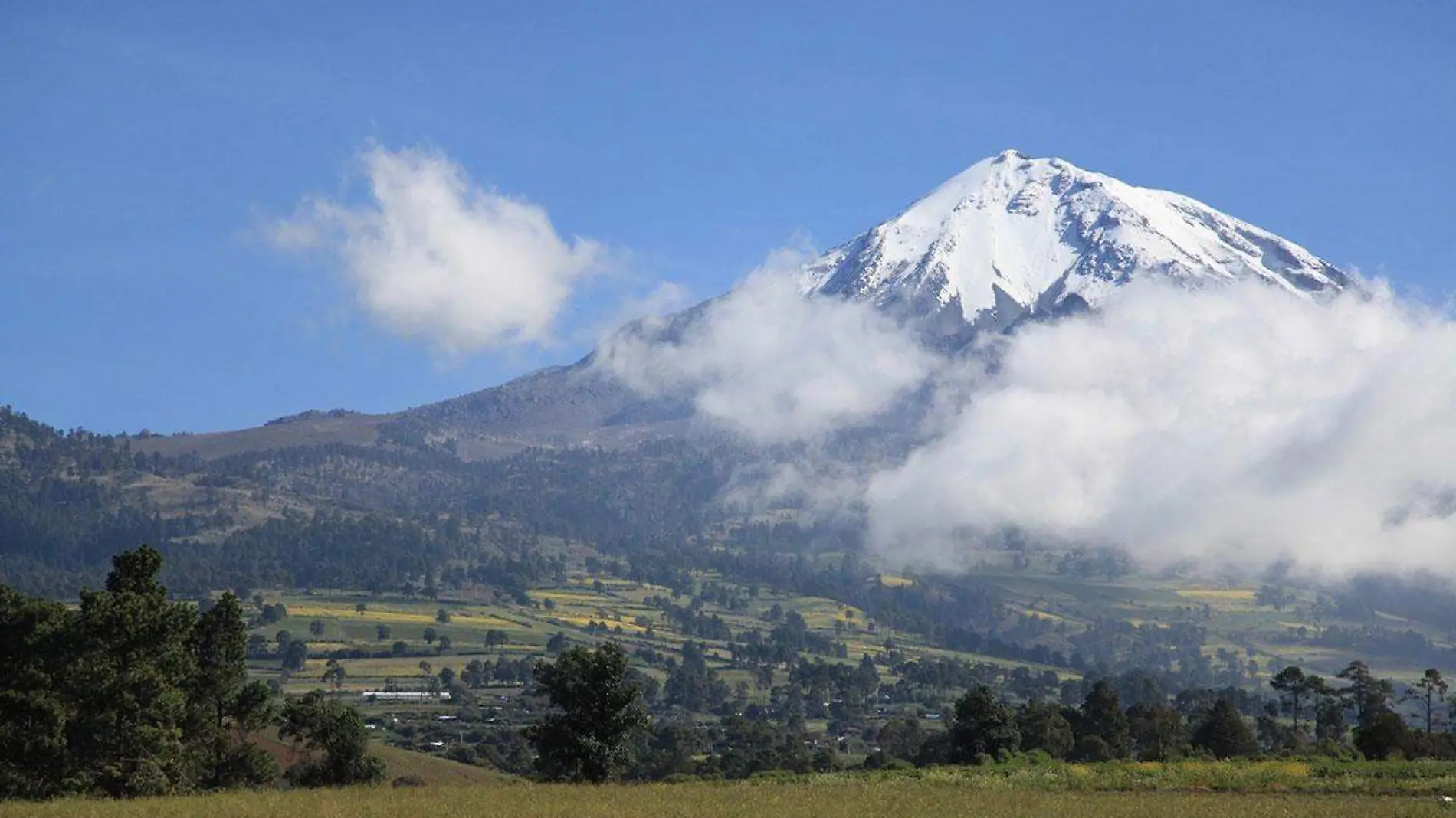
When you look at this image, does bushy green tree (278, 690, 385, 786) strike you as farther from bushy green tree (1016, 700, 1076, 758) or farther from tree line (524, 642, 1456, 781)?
bushy green tree (1016, 700, 1076, 758)

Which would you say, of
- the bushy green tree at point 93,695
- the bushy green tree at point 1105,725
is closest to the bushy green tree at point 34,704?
the bushy green tree at point 93,695

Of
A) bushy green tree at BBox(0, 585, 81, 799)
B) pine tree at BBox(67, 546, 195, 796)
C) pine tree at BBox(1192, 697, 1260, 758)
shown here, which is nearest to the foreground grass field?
pine tree at BBox(67, 546, 195, 796)

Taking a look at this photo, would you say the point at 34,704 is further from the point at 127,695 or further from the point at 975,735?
the point at 975,735

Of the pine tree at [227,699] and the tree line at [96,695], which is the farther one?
the pine tree at [227,699]

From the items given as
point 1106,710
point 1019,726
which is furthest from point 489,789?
point 1106,710

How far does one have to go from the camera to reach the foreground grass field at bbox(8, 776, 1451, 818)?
40.0 metres

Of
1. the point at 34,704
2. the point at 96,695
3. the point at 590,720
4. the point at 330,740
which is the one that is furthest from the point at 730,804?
the point at 330,740

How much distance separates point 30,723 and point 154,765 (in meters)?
4.74

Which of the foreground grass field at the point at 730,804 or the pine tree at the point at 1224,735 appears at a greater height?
the foreground grass field at the point at 730,804

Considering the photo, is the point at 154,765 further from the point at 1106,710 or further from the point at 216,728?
the point at 1106,710

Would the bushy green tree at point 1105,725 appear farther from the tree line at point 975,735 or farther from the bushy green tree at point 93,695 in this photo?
the bushy green tree at point 93,695

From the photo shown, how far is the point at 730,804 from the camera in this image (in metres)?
43.5

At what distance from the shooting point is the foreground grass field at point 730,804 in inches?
1574

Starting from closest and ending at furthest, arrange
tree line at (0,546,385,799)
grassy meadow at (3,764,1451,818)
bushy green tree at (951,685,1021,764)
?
grassy meadow at (3,764,1451,818)
tree line at (0,546,385,799)
bushy green tree at (951,685,1021,764)
